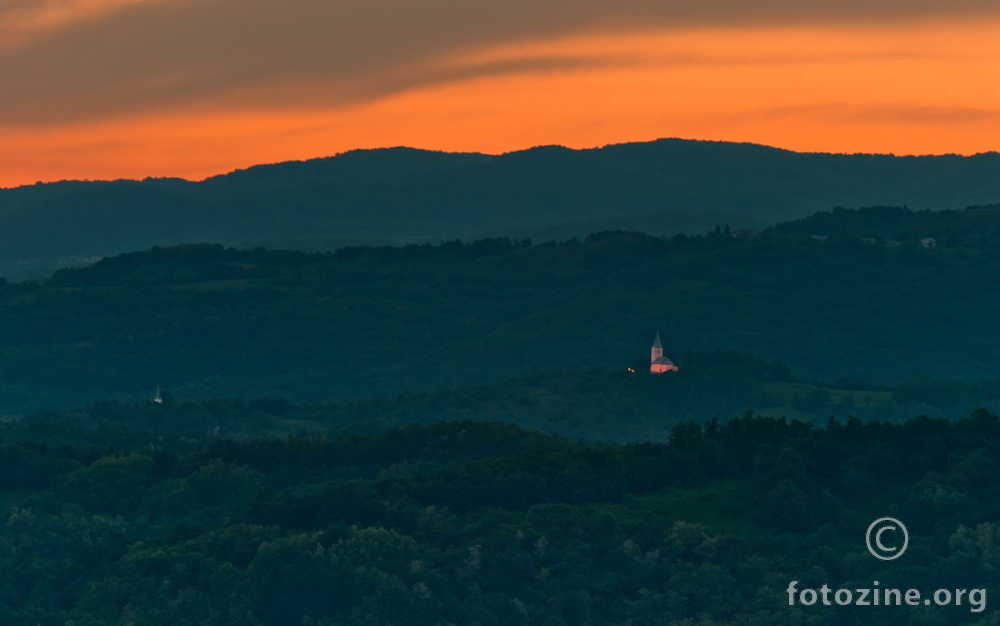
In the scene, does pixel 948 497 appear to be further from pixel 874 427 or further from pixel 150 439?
pixel 150 439

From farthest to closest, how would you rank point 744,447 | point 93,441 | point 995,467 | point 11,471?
point 93,441 < point 11,471 < point 744,447 < point 995,467

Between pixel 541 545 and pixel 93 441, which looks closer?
pixel 541 545

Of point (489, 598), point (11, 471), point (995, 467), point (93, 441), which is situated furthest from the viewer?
point (93, 441)

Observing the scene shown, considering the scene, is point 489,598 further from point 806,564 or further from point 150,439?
point 150,439

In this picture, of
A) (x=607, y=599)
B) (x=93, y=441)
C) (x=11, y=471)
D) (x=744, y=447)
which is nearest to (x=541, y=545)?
(x=607, y=599)

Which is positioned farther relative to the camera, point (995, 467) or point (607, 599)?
point (995, 467)

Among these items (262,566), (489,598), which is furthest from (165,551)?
(489,598)
